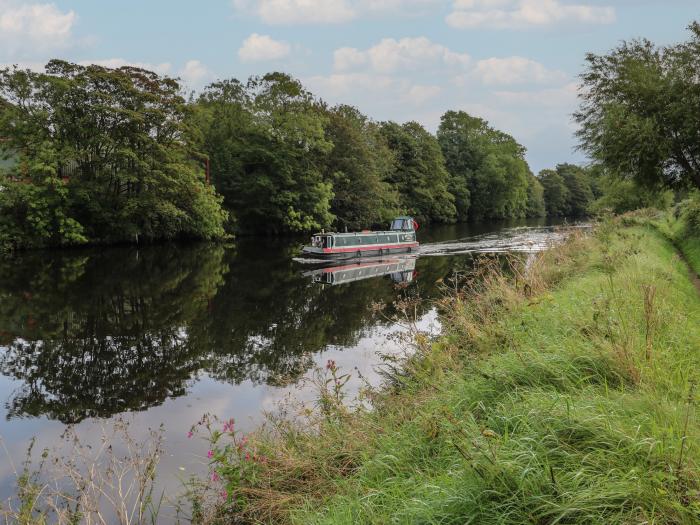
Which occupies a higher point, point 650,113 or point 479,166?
point 479,166

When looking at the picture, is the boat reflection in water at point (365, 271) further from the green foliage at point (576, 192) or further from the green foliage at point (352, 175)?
Result: the green foliage at point (576, 192)

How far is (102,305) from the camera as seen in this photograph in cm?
1661

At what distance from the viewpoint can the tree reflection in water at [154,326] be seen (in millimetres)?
9742

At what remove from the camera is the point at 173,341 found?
12.8 meters

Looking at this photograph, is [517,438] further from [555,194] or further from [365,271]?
[555,194]

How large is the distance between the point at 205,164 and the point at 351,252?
20204 millimetres

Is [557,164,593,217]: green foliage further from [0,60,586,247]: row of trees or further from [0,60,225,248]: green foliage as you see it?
[0,60,225,248]: green foliage

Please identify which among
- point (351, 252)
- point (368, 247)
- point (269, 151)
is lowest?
point (351, 252)

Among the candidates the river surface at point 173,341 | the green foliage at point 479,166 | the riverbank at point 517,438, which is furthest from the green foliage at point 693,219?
the green foliage at point 479,166

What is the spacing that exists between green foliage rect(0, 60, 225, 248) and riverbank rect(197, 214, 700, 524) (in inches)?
1172

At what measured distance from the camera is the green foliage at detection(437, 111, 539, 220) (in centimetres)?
7662

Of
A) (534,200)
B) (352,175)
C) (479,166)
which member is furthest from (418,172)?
(534,200)

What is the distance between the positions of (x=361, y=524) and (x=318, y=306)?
1363cm

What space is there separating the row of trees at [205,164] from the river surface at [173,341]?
8298 mm
